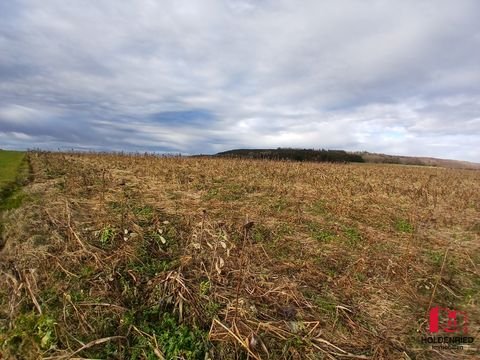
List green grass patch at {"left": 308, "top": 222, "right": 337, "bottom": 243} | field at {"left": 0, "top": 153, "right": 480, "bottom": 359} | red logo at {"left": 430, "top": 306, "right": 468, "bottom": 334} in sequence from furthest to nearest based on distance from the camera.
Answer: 1. green grass patch at {"left": 308, "top": 222, "right": 337, "bottom": 243}
2. red logo at {"left": 430, "top": 306, "right": 468, "bottom": 334}
3. field at {"left": 0, "top": 153, "right": 480, "bottom": 359}

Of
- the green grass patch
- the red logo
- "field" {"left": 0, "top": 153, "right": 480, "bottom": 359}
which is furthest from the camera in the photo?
the green grass patch

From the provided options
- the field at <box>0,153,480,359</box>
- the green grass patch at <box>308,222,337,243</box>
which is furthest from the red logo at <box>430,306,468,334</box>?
the green grass patch at <box>308,222,337,243</box>

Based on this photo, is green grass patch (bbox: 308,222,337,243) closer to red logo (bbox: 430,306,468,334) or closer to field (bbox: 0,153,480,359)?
field (bbox: 0,153,480,359)

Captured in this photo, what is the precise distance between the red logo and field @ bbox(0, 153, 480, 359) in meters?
0.10

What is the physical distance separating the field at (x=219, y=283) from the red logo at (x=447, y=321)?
0.10 m

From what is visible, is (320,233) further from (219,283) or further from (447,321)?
(219,283)

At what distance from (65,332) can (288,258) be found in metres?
3.82

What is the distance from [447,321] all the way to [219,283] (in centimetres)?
334

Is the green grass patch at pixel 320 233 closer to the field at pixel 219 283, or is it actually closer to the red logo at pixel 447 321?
the field at pixel 219 283

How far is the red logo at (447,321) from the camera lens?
430cm

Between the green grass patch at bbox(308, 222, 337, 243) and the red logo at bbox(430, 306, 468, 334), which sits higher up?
the green grass patch at bbox(308, 222, 337, 243)

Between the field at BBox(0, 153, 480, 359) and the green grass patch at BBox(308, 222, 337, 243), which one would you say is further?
the green grass patch at BBox(308, 222, 337, 243)

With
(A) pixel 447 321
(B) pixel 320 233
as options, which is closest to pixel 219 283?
(A) pixel 447 321

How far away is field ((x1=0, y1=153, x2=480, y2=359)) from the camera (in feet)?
11.7
